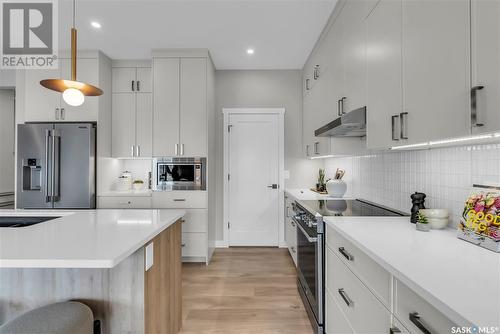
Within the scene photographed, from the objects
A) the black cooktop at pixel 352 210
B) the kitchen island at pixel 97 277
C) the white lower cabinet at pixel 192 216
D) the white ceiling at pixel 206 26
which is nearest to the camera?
the kitchen island at pixel 97 277

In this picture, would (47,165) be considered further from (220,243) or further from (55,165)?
(220,243)

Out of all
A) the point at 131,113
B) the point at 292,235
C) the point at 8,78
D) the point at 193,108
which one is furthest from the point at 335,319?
the point at 8,78

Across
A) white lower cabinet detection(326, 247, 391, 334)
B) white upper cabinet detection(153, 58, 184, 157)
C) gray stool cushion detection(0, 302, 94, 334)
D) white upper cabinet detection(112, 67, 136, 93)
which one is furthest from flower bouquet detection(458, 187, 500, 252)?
white upper cabinet detection(112, 67, 136, 93)

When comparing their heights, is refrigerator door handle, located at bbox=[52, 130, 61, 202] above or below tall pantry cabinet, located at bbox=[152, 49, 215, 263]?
below

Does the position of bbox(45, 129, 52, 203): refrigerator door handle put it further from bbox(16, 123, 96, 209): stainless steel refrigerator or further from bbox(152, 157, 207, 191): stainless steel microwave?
bbox(152, 157, 207, 191): stainless steel microwave

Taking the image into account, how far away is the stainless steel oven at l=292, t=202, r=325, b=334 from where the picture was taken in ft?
5.75

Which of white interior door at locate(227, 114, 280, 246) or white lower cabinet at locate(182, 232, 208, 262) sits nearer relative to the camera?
white lower cabinet at locate(182, 232, 208, 262)

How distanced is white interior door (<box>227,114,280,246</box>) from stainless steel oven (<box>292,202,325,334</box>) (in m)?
1.72

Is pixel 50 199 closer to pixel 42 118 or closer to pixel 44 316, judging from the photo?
pixel 42 118

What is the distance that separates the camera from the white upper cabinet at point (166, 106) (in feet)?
10.9

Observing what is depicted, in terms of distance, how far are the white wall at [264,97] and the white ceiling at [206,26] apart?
368mm

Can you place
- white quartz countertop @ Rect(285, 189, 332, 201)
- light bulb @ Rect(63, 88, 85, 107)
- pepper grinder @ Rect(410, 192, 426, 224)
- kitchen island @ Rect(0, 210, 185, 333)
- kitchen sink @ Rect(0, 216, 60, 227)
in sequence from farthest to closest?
white quartz countertop @ Rect(285, 189, 332, 201) → kitchen sink @ Rect(0, 216, 60, 227) → light bulb @ Rect(63, 88, 85, 107) → pepper grinder @ Rect(410, 192, 426, 224) → kitchen island @ Rect(0, 210, 185, 333)

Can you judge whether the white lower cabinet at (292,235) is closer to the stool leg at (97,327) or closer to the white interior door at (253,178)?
the white interior door at (253,178)

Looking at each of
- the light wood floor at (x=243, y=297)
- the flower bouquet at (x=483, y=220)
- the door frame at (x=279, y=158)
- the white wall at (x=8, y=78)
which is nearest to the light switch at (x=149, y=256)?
the light wood floor at (x=243, y=297)
